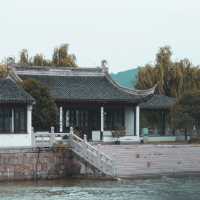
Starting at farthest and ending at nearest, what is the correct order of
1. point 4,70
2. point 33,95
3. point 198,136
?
point 4,70 → point 198,136 → point 33,95

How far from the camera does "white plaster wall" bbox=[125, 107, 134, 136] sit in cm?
5000

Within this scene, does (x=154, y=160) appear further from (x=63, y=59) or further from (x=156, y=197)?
(x=63, y=59)

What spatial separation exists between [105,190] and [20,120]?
789 cm

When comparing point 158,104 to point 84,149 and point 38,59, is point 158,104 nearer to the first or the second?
point 38,59

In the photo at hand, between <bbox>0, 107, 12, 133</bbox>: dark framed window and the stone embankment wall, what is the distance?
75.5 inches

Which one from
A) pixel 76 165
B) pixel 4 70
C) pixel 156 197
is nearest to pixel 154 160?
pixel 76 165

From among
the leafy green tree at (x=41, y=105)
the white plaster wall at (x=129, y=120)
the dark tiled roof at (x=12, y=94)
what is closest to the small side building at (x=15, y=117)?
the dark tiled roof at (x=12, y=94)

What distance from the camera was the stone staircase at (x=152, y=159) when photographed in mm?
39156

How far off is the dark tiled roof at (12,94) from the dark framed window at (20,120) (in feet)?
2.17

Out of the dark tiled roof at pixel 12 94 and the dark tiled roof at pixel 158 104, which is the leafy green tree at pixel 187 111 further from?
the dark tiled roof at pixel 12 94

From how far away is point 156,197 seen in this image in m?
31.4

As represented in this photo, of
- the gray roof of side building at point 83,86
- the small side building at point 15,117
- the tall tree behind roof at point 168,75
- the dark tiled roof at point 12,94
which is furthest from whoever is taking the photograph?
the tall tree behind roof at point 168,75

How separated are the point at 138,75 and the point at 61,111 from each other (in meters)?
18.7

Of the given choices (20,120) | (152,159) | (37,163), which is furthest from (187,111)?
(37,163)
